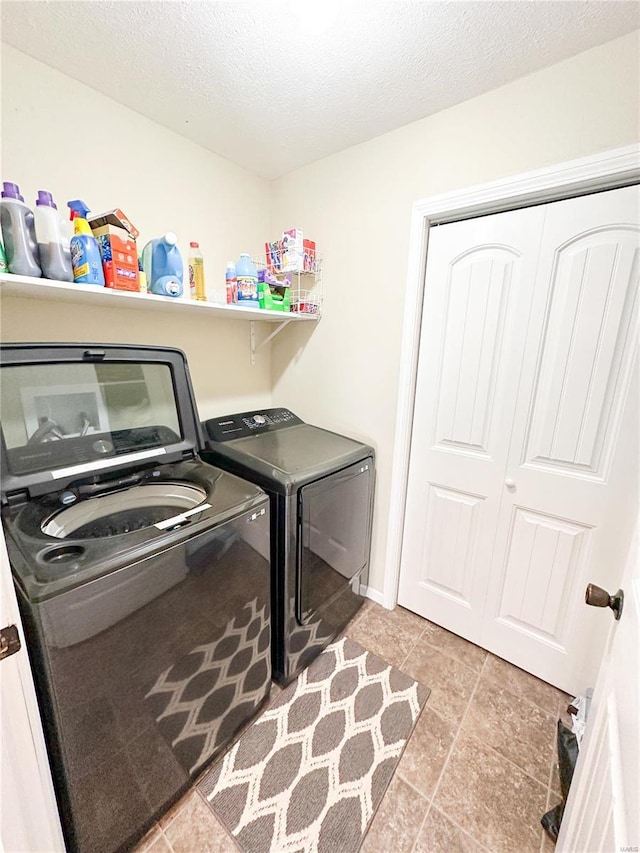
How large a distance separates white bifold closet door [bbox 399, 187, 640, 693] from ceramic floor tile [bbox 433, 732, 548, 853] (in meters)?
0.51

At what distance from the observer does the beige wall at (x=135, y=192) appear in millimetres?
1247

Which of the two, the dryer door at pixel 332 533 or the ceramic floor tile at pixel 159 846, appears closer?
the ceramic floor tile at pixel 159 846

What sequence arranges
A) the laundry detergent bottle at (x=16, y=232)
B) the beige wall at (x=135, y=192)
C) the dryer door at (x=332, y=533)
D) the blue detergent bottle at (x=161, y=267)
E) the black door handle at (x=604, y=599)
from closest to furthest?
the black door handle at (x=604, y=599) → the laundry detergent bottle at (x=16, y=232) → the beige wall at (x=135, y=192) → the blue detergent bottle at (x=161, y=267) → the dryer door at (x=332, y=533)

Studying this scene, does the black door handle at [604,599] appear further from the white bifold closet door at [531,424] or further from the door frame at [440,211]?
the door frame at [440,211]

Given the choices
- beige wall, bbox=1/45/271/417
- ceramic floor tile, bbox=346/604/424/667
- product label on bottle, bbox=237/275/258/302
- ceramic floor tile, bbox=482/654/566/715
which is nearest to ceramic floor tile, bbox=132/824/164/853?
ceramic floor tile, bbox=346/604/424/667

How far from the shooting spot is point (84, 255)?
1132mm

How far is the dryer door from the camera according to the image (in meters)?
1.47

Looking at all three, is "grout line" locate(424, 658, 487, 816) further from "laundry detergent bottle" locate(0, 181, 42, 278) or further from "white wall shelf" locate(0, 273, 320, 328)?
"laundry detergent bottle" locate(0, 181, 42, 278)

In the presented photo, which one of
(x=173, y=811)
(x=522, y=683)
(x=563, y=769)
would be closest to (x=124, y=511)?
(x=173, y=811)

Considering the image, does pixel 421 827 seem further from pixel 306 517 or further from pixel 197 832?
pixel 306 517

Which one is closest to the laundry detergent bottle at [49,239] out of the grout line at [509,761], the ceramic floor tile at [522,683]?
the grout line at [509,761]

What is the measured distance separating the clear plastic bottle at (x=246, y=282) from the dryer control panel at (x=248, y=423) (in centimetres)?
60

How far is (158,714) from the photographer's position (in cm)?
101

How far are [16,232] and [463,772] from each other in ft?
7.67
